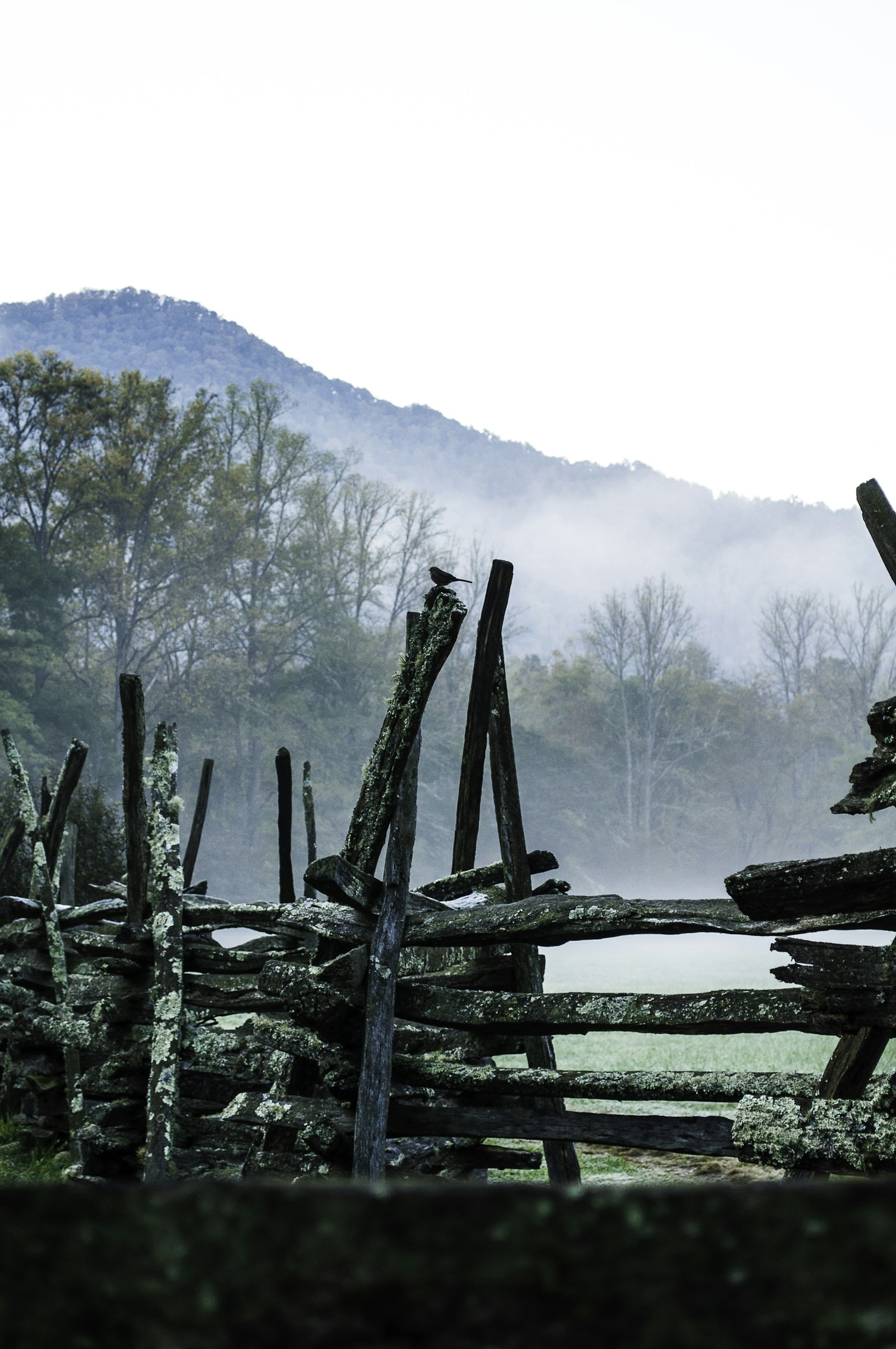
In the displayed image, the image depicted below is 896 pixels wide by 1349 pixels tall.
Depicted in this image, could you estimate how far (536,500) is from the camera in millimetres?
113875

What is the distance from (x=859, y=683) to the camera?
55812 millimetres

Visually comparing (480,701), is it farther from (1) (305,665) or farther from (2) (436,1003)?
(1) (305,665)

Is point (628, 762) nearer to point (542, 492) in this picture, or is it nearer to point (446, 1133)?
point (446, 1133)

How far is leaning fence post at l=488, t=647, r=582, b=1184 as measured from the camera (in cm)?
498

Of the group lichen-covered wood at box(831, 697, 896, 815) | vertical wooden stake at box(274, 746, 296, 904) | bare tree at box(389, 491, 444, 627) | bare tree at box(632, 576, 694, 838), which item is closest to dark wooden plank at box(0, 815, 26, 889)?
vertical wooden stake at box(274, 746, 296, 904)

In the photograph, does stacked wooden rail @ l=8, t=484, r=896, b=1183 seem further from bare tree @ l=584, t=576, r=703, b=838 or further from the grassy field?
bare tree @ l=584, t=576, r=703, b=838

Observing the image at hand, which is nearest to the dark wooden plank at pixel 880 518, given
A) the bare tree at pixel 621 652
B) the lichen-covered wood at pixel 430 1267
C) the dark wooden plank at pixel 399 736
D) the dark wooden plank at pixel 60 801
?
the dark wooden plank at pixel 399 736

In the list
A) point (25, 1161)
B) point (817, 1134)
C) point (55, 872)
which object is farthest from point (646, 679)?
point (817, 1134)

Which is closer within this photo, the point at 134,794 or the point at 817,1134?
the point at 817,1134

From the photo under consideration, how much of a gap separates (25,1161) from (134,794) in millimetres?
3273

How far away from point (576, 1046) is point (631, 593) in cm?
7689

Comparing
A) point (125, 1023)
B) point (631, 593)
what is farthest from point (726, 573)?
point (125, 1023)

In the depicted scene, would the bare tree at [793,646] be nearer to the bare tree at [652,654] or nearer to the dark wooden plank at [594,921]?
the bare tree at [652,654]

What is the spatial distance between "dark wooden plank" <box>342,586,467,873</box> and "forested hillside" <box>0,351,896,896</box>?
1286 inches
